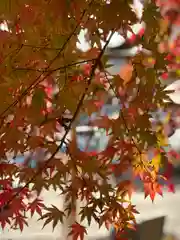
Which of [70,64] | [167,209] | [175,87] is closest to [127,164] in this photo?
[70,64]

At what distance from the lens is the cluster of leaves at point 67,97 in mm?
840

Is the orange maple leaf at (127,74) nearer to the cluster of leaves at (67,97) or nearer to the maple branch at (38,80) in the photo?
the cluster of leaves at (67,97)

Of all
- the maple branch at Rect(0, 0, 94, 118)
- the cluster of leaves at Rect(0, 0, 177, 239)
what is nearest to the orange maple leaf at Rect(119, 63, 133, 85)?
the cluster of leaves at Rect(0, 0, 177, 239)

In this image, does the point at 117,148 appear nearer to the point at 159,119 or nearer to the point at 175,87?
the point at 159,119

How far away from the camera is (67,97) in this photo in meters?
0.85

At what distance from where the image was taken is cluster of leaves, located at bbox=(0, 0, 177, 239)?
2.76ft

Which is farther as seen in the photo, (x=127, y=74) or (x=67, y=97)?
(x=127, y=74)

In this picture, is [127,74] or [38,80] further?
[127,74]

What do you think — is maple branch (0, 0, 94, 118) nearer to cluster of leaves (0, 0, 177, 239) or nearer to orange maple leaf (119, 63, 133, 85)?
cluster of leaves (0, 0, 177, 239)

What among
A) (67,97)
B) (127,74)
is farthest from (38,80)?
(127,74)

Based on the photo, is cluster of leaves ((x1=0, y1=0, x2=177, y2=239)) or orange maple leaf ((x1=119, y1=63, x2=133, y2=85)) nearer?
cluster of leaves ((x1=0, y1=0, x2=177, y2=239))

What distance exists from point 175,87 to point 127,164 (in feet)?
1.60

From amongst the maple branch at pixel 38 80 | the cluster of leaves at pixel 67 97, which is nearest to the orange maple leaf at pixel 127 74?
the cluster of leaves at pixel 67 97

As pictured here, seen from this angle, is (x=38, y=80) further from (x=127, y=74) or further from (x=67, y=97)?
(x=127, y=74)
